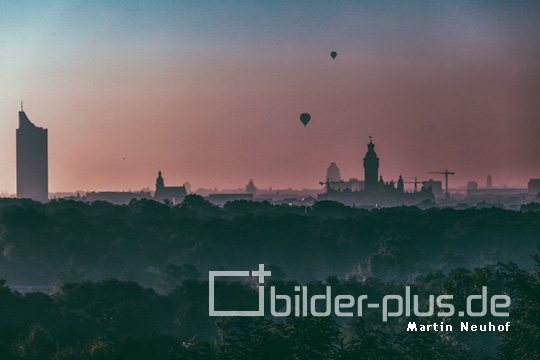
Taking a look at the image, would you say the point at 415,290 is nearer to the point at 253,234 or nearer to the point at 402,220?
the point at 253,234

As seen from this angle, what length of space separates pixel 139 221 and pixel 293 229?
25883 millimetres

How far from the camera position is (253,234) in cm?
17988

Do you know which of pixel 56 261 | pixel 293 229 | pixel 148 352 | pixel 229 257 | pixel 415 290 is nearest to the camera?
pixel 148 352

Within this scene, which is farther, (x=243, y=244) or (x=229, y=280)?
(x=243, y=244)

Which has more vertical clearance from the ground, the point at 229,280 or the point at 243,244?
the point at 243,244

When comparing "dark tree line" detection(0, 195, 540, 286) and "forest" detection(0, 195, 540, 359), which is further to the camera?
"dark tree line" detection(0, 195, 540, 286)

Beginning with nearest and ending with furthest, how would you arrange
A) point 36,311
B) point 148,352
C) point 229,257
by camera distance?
point 148,352 → point 36,311 → point 229,257

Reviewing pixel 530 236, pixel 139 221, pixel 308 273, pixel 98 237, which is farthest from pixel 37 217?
pixel 530 236

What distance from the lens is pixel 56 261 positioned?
158 metres

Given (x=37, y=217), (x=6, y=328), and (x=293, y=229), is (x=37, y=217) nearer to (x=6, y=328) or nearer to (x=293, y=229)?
(x=293, y=229)

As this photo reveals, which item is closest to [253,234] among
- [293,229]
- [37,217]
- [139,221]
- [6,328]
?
[293,229]

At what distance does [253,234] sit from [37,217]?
35.1m

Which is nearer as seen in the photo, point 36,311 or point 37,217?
point 36,311

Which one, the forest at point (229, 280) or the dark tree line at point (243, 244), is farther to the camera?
the dark tree line at point (243, 244)
